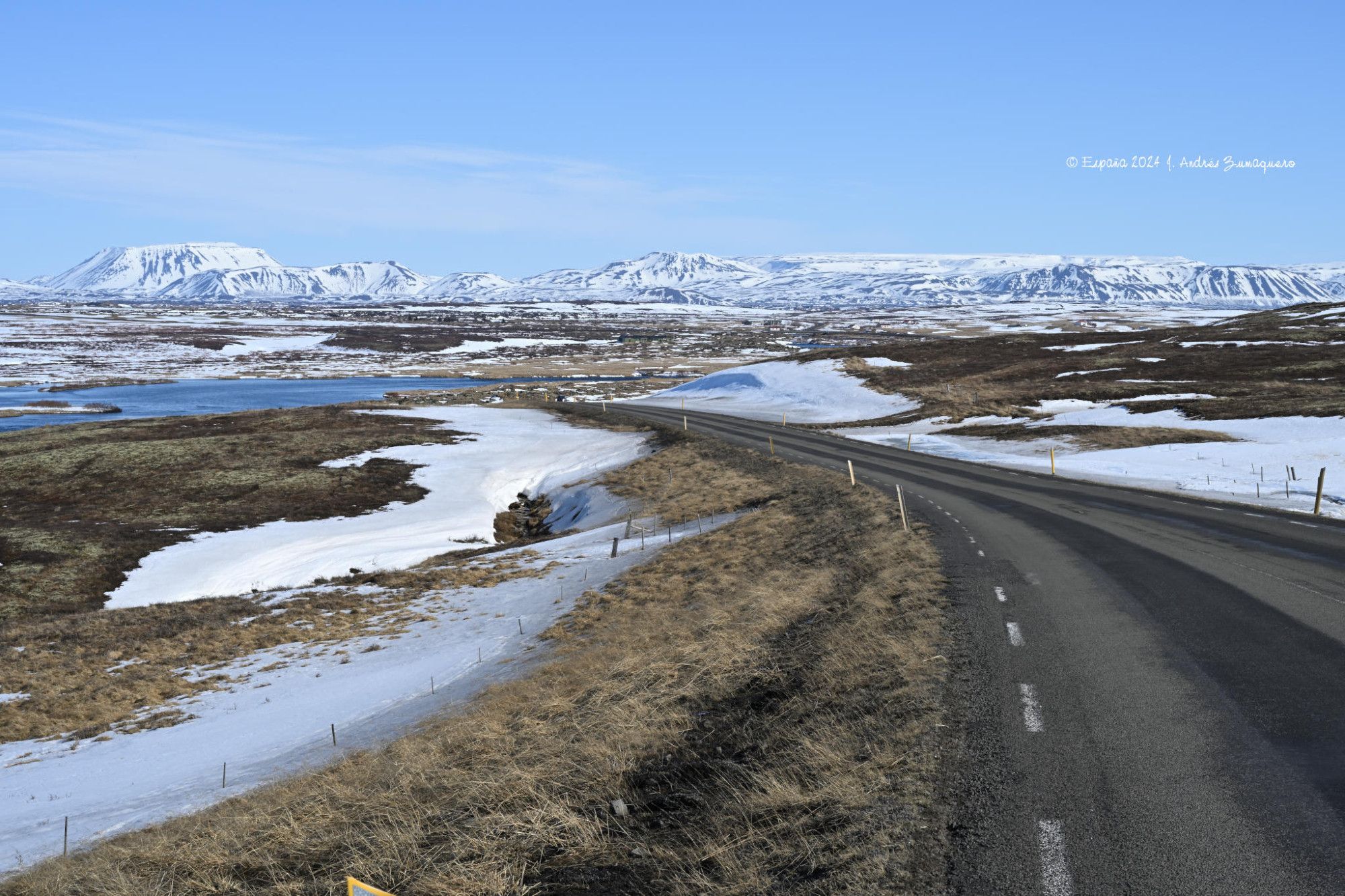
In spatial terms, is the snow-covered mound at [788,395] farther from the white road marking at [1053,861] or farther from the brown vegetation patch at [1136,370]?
the white road marking at [1053,861]

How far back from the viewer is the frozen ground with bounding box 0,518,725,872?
13.8 metres

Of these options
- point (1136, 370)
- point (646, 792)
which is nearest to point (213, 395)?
point (1136, 370)

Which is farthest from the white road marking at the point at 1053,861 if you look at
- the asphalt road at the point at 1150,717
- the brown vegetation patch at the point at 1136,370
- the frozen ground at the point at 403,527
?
the brown vegetation patch at the point at 1136,370

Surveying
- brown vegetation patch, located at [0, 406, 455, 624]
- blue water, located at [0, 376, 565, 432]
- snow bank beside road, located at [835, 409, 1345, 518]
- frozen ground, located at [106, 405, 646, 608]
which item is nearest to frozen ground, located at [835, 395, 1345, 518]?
snow bank beside road, located at [835, 409, 1345, 518]

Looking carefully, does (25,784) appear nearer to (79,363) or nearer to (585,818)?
(585,818)

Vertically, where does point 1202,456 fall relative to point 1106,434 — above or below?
below

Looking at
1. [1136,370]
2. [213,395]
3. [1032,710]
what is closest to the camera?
[1032,710]

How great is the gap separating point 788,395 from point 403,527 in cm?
5050

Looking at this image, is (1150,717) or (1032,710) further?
(1032,710)

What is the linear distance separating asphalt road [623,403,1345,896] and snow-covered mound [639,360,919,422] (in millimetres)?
52800

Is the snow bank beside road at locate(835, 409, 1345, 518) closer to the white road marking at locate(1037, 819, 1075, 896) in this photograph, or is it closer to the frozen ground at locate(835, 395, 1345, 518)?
the frozen ground at locate(835, 395, 1345, 518)

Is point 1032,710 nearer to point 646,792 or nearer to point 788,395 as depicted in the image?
point 646,792

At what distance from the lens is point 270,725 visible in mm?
17734

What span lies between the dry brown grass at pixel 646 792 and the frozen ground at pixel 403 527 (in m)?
21.2
